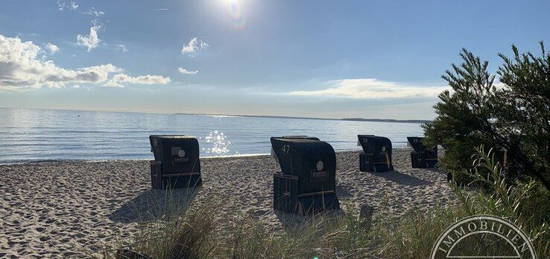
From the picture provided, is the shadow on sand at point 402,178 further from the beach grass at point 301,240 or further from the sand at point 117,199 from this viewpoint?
the beach grass at point 301,240

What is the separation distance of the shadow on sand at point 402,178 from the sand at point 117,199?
35mm

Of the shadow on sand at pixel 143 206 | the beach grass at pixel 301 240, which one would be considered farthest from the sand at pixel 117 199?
the beach grass at pixel 301 240

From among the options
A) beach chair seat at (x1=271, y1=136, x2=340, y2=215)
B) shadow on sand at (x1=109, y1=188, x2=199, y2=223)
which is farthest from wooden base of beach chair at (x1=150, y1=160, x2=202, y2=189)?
beach chair seat at (x1=271, y1=136, x2=340, y2=215)

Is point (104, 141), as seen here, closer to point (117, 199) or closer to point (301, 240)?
point (117, 199)

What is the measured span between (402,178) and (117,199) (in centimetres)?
957

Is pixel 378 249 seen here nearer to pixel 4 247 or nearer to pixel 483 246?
pixel 483 246

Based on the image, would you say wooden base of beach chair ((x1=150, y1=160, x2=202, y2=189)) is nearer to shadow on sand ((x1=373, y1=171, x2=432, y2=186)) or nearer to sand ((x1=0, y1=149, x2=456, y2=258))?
sand ((x1=0, y1=149, x2=456, y2=258))

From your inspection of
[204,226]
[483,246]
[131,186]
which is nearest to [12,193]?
[131,186]

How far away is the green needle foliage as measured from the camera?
5.52 m

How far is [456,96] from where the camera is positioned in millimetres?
6277

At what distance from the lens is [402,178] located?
14.1 metres

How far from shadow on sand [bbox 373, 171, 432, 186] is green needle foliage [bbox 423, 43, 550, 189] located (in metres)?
7.02

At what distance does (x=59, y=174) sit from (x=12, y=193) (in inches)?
163

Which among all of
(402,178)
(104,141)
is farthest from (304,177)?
(104,141)
